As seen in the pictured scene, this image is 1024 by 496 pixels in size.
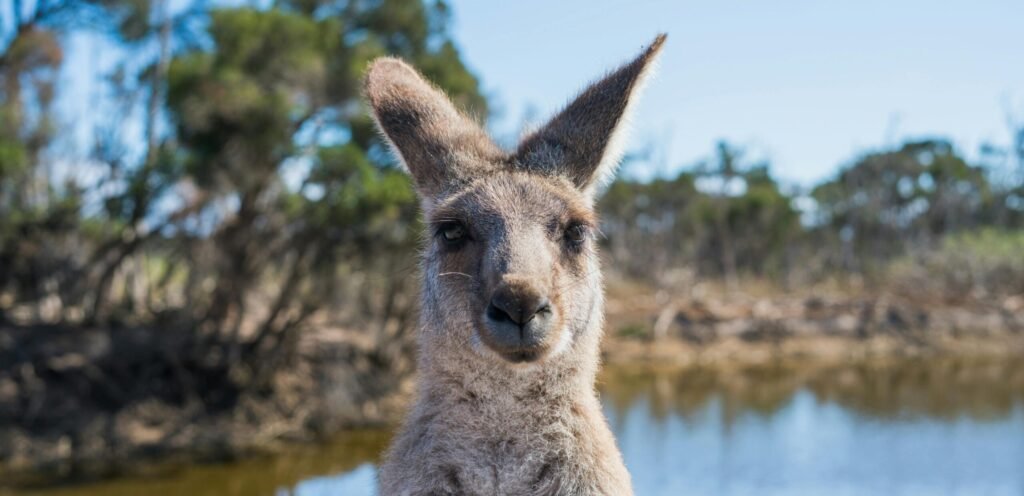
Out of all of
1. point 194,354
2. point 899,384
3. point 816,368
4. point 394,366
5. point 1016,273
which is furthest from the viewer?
point 1016,273

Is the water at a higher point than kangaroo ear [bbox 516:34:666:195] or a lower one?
lower

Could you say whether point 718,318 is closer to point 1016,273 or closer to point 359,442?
point 1016,273

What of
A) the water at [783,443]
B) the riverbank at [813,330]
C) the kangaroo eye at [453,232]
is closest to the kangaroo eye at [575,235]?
the kangaroo eye at [453,232]

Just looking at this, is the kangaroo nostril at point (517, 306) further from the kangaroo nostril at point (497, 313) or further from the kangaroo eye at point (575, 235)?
the kangaroo eye at point (575, 235)

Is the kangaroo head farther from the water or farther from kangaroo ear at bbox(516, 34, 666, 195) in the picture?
the water

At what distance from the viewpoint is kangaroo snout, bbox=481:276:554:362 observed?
2801 mm

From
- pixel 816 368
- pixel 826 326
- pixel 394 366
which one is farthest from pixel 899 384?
pixel 394 366

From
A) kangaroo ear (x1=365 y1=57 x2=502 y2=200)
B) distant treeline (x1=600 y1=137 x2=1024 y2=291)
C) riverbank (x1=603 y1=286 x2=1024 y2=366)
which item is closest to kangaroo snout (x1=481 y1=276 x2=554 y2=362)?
kangaroo ear (x1=365 y1=57 x2=502 y2=200)

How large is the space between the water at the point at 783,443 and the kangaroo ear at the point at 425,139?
7.98 meters

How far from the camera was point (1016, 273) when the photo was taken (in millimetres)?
34625

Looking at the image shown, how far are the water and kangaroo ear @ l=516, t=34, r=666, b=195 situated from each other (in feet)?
Answer: 26.6

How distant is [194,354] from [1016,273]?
33.2 m

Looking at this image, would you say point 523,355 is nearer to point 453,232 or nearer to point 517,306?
point 517,306

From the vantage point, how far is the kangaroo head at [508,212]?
114 inches
